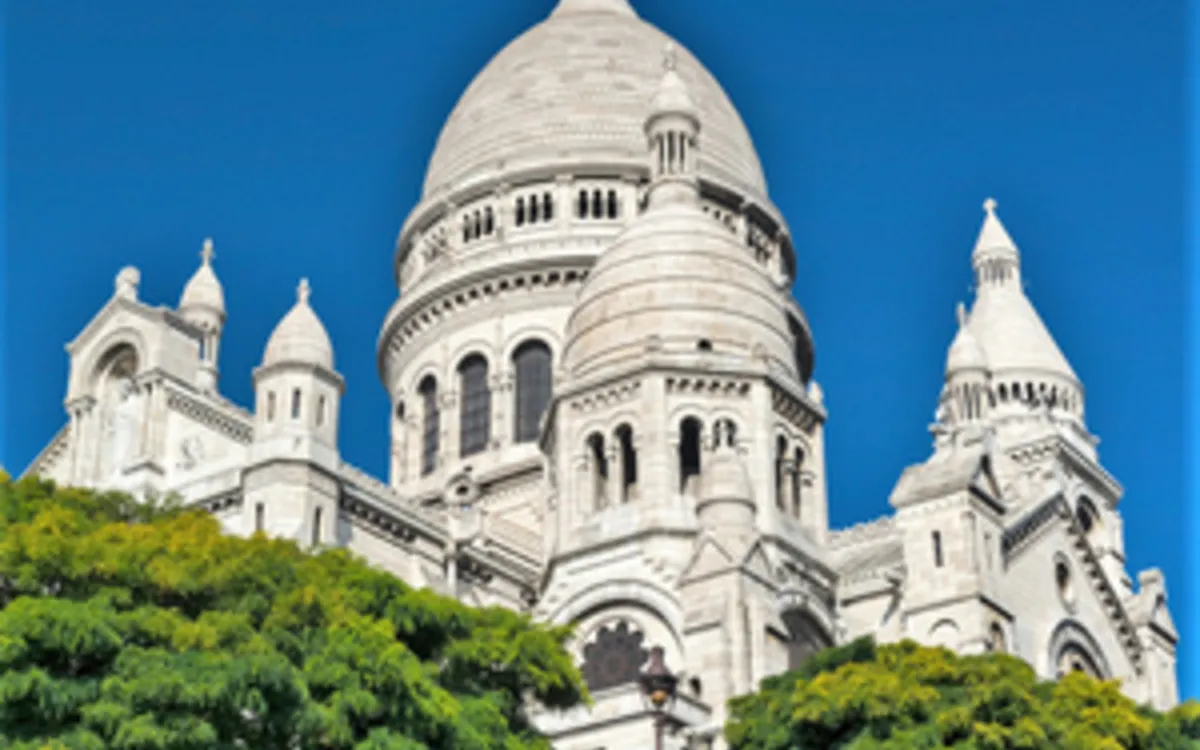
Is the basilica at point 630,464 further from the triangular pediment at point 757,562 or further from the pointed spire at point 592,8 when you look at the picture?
the pointed spire at point 592,8

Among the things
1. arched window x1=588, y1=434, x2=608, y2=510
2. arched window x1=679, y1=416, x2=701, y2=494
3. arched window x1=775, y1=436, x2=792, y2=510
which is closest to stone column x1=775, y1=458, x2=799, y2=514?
arched window x1=775, y1=436, x2=792, y2=510

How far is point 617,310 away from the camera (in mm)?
55406

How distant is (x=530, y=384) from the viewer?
68.4 m

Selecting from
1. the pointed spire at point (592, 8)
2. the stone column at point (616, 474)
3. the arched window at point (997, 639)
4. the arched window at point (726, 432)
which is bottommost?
the arched window at point (997, 639)

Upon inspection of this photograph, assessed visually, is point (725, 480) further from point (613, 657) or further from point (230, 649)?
point (230, 649)

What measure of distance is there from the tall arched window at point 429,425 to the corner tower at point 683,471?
13.6 meters

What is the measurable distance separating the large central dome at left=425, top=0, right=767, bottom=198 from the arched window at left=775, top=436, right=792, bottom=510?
1842 cm

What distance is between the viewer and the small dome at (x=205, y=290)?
217 feet

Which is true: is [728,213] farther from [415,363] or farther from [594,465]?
[594,465]

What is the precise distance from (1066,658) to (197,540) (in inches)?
967

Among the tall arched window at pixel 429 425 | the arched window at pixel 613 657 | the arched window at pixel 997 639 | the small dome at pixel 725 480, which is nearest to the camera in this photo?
the arched window at pixel 997 639

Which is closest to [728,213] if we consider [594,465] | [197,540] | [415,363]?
[415,363]

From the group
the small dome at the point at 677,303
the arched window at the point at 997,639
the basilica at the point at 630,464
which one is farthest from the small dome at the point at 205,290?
the arched window at the point at 997,639

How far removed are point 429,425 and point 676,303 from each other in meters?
17.6
